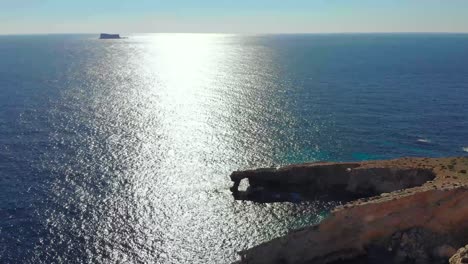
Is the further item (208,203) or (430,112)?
(430,112)

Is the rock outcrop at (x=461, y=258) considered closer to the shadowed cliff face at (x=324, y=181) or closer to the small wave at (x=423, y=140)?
the shadowed cliff face at (x=324, y=181)

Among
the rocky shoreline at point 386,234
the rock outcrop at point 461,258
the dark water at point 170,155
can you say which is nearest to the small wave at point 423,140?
the dark water at point 170,155

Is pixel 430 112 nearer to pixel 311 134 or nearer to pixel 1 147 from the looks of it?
pixel 311 134

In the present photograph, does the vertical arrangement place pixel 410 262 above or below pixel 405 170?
below

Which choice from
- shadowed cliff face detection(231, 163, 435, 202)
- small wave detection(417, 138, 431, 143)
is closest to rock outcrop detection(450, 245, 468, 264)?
shadowed cliff face detection(231, 163, 435, 202)

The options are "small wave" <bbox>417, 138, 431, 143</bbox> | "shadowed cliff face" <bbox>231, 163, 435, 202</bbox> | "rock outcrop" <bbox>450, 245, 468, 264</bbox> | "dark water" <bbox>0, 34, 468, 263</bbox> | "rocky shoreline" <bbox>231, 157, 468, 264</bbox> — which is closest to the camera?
"rock outcrop" <bbox>450, 245, 468, 264</bbox>

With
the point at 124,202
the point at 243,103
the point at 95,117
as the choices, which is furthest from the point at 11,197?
the point at 243,103

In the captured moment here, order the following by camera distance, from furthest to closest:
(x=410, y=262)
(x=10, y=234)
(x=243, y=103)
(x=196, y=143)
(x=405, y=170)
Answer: (x=243, y=103) → (x=196, y=143) → (x=405, y=170) → (x=10, y=234) → (x=410, y=262)

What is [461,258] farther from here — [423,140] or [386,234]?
[423,140]

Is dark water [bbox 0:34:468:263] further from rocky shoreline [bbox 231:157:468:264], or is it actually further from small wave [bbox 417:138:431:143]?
rocky shoreline [bbox 231:157:468:264]
